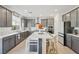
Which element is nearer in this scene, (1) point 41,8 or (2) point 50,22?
(1) point 41,8

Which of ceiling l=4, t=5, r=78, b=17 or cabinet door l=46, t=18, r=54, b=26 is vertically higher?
ceiling l=4, t=5, r=78, b=17

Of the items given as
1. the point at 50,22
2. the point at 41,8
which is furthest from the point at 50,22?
the point at 41,8

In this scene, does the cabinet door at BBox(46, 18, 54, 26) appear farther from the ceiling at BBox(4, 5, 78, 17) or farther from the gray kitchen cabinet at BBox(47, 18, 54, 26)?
the ceiling at BBox(4, 5, 78, 17)

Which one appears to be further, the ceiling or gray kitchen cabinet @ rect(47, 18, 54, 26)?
gray kitchen cabinet @ rect(47, 18, 54, 26)

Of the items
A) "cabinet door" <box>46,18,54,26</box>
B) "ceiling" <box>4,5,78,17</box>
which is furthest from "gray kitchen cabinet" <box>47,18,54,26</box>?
"ceiling" <box>4,5,78,17</box>

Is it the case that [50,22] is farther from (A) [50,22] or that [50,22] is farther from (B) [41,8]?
(B) [41,8]

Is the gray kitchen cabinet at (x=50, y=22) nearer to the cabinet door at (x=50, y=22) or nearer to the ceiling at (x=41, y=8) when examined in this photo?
the cabinet door at (x=50, y=22)

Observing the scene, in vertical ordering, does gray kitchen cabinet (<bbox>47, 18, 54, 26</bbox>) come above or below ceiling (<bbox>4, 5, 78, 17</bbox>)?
below

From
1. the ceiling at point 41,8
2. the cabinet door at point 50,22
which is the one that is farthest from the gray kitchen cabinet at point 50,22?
the ceiling at point 41,8
